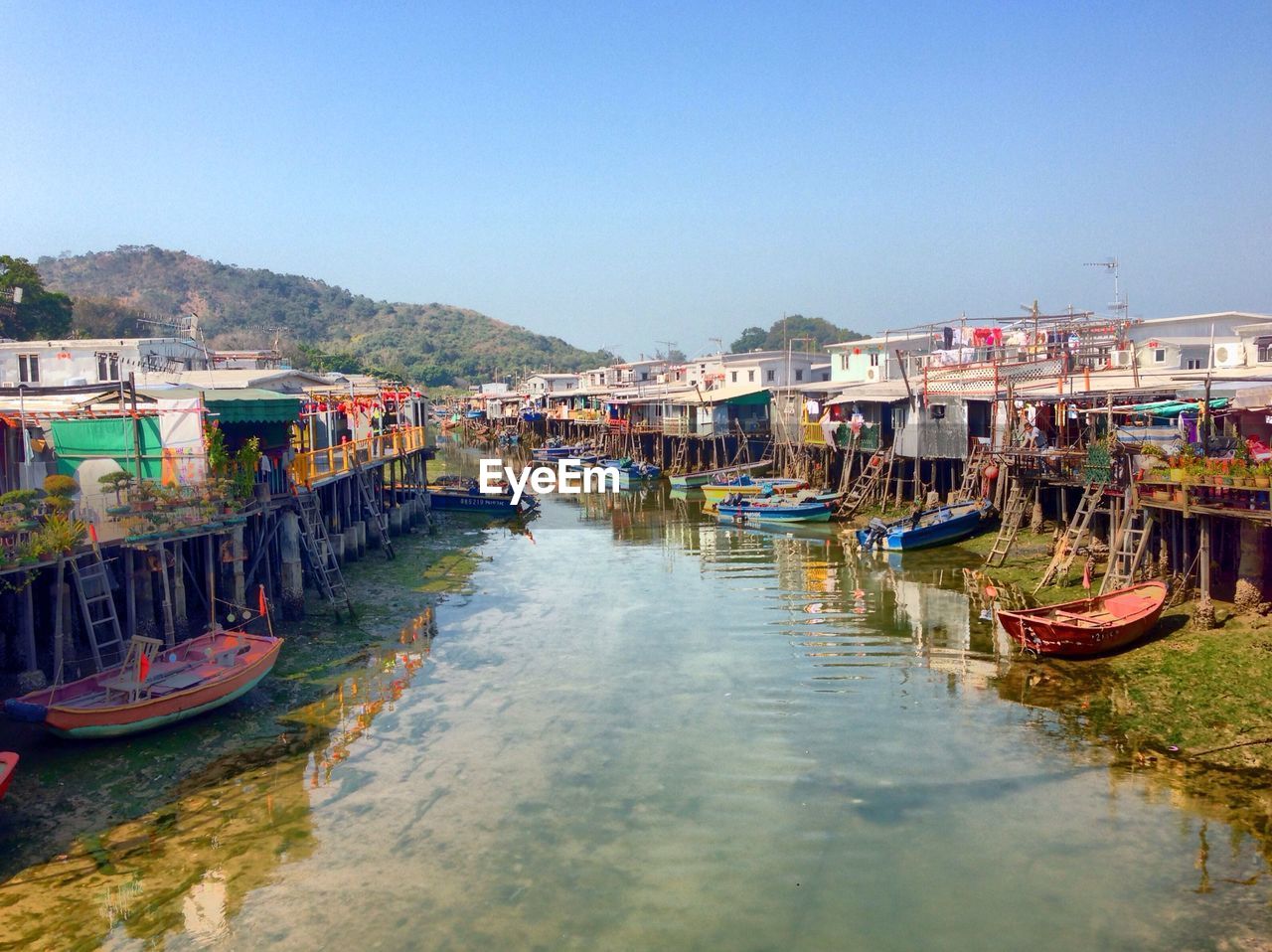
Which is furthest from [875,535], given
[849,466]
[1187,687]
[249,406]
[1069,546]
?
[249,406]

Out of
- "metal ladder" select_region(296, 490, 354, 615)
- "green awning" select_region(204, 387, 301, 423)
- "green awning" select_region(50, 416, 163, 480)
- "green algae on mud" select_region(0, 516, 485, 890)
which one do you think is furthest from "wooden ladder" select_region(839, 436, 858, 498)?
"green awning" select_region(50, 416, 163, 480)

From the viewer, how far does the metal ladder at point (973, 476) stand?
33219 mm

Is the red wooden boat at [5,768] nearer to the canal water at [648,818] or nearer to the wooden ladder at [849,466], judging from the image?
the canal water at [648,818]

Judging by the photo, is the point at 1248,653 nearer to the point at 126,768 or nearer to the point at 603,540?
the point at 126,768

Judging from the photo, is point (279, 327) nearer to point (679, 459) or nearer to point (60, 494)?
point (679, 459)

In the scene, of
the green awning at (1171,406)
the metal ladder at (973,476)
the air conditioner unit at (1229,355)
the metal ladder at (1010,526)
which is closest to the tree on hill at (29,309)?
the metal ladder at (973,476)

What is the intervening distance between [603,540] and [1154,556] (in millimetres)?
20677

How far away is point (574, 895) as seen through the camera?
38.8 feet

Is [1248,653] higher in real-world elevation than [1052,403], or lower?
lower

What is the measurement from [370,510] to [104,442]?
12192 millimetres

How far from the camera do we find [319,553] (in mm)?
26250

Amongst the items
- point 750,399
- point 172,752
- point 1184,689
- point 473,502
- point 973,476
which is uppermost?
point 750,399

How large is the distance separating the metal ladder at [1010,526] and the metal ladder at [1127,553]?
17.7 ft

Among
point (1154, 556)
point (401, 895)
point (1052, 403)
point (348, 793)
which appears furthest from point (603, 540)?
point (401, 895)
